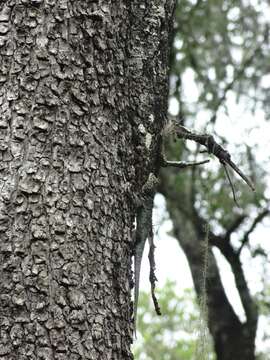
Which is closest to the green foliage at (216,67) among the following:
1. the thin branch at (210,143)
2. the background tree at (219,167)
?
the background tree at (219,167)

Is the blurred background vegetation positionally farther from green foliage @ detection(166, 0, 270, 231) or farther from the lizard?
the lizard

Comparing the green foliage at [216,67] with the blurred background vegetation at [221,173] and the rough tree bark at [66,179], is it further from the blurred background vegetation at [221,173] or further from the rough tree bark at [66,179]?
the rough tree bark at [66,179]

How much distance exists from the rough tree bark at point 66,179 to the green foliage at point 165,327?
430 inches

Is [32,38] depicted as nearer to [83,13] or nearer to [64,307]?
[83,13]

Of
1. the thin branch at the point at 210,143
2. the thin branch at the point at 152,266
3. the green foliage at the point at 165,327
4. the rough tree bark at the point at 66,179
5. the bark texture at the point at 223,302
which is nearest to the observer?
the rough tree bark at the point at 66,179

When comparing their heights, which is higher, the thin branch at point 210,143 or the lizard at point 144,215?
the thin branch at point 210,143

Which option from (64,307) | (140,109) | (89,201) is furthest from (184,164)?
(64,307)

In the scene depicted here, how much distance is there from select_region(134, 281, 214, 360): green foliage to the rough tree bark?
10931mm

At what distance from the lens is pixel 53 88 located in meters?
2.10

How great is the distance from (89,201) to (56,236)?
5.8 inches

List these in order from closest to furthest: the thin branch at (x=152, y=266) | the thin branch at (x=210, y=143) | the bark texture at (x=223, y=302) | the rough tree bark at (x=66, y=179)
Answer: the rough tree bark at (x=66, y=179)
the thin branch at (x=152, y=266)
the thin branch at (x=210, y=143)
the bark texture at (x=223, y=302)

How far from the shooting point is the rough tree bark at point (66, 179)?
1.91 metres

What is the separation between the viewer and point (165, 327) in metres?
15.7

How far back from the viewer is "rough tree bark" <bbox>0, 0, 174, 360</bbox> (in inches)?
75.2
